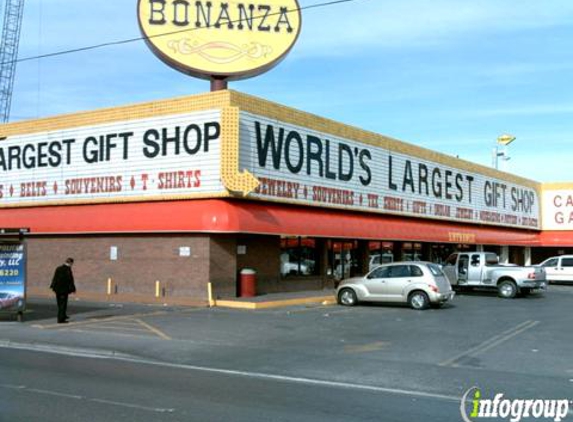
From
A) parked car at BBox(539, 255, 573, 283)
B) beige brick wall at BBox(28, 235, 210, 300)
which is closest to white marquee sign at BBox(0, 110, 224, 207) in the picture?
beige brick wall at BBox(28, 235, 210, 300)

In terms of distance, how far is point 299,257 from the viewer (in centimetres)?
2739

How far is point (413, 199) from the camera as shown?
34.2 metres

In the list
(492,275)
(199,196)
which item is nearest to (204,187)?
(199,196)

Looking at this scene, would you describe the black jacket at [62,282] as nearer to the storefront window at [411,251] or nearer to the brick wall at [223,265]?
the brick wall at [223,265]

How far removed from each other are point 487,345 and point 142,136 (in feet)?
51.2

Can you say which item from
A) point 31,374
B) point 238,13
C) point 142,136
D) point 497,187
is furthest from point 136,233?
point 497,187

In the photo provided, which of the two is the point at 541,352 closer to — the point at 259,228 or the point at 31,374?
the point at 31,374

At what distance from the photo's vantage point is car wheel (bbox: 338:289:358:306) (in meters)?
23.4

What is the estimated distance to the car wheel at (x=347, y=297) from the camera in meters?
23.4

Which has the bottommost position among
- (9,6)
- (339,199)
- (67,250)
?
(67,250)

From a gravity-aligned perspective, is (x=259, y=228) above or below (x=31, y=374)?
above

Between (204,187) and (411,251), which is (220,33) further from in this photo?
(411,251)

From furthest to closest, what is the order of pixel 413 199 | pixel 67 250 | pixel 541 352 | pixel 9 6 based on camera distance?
1. pixel 9 6
2. pixel 413 199
3. pixel 67 250
4. pixel 541 352

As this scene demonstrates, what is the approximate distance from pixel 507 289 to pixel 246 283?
11483 mm
